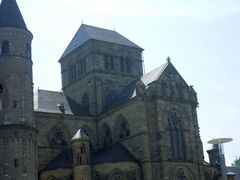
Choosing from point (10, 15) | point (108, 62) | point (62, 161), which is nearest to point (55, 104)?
point (62, 161)

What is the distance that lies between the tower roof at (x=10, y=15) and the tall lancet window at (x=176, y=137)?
18542 millimetres

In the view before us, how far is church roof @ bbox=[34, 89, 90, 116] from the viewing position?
57.6 meters

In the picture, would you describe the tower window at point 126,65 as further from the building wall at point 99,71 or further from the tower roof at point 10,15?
the tower roof at point 10,15

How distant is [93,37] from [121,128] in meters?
14.9

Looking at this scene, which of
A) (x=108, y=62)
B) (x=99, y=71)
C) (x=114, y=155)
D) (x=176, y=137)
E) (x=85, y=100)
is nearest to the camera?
(x=114, y=155)

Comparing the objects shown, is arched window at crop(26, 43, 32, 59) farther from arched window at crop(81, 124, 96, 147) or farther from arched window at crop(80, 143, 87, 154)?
arched window at crop(81, 124, 96, 147)

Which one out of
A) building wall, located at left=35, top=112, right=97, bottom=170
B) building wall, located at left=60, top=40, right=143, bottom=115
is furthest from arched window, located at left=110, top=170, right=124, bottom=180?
building wall, located at left=60, top=40, right=143, bottom=115

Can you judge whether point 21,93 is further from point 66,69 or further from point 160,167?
point 66,69

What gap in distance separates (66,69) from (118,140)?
56.9ft

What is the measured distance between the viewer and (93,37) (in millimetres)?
65438

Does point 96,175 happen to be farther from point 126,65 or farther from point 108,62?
point 126,65

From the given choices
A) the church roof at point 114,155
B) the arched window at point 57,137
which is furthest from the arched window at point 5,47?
the church roof at point 114,155

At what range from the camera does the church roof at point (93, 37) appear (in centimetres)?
6644

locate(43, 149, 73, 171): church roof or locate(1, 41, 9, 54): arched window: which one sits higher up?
locate(1, 41, 9, 54): arched window
